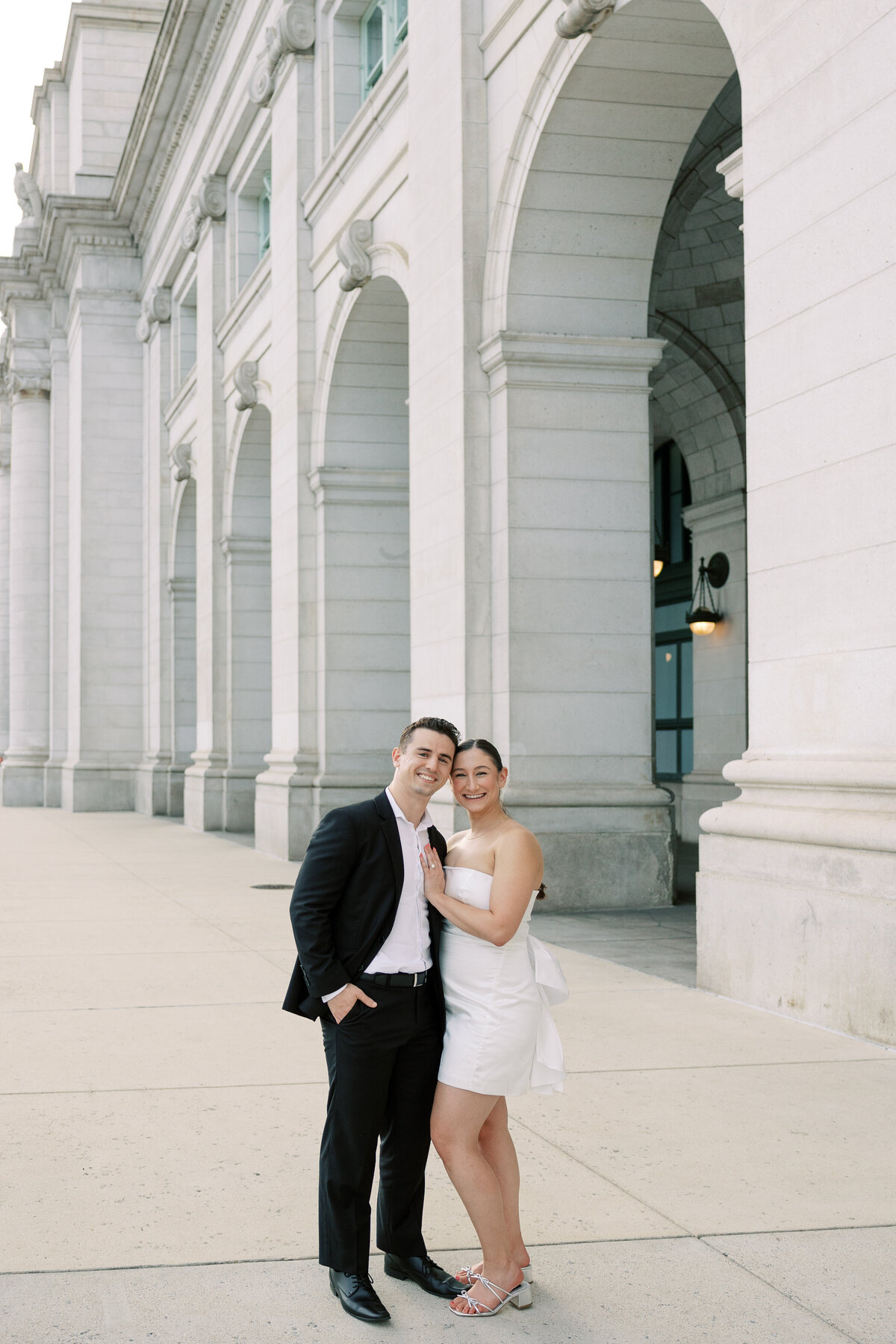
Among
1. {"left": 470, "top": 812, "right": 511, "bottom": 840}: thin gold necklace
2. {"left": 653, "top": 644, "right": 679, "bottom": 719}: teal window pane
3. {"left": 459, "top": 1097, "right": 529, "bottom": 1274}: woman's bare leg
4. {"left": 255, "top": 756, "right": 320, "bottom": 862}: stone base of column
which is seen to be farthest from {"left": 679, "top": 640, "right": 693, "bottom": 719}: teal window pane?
{"left": 459, "top": 1097, "right": 529, "bottom": 1274}: woman's bare leg

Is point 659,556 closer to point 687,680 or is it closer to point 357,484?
point 687,680

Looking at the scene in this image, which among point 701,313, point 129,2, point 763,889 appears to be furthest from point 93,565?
point 763,889

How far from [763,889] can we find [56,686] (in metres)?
33.4

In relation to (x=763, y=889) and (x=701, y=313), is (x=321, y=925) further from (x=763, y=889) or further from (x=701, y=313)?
(x=701, y=313)

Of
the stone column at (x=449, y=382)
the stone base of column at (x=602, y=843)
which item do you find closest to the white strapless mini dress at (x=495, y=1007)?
the stone base of column at (x=602, y=843)

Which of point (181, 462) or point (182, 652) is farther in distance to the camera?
point (182, 652)

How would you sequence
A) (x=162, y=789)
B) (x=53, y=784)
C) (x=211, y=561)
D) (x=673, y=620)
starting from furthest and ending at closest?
1. (x=53, y=784)
2. (x=162, y=789)
3. (x=211, y=561)
4. (x=673, y=620)

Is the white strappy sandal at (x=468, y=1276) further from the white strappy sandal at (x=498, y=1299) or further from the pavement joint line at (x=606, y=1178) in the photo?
the pavement joint line at (x=606, y=1178)

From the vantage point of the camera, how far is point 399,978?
4.29 metres

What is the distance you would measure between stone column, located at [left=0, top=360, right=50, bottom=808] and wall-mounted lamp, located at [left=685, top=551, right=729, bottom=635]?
25.0 metres

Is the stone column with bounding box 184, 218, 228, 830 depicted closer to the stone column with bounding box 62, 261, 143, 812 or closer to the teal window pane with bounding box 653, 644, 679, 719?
the teal window pane with bounding box 653, 644, 679, 719

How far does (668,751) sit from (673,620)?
212 centimetres

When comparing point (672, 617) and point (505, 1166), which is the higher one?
point (672, 617)

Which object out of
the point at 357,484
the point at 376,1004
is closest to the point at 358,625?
the point at 357,484
